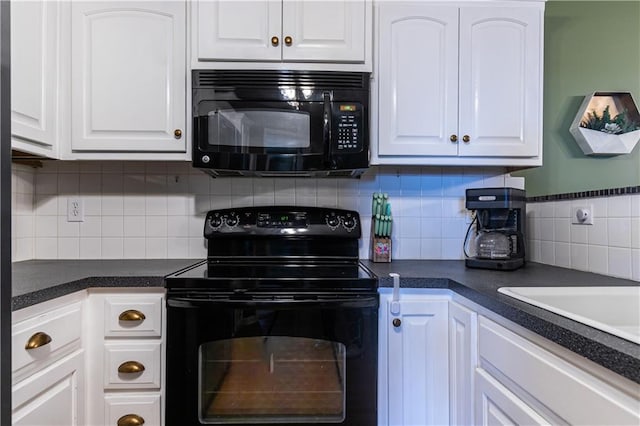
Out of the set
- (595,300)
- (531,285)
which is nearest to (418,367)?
(531,285)

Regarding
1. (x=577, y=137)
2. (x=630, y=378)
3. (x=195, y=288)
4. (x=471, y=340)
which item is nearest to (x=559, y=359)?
(x=630, y=378)

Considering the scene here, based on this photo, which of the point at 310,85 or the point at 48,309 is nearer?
the point at 48,309

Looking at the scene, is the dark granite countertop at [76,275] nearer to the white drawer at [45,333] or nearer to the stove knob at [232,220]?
the white drawer at [45,333]

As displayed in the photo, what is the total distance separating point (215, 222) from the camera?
5.65ft

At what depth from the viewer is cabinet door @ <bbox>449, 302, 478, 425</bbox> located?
3.80 feet

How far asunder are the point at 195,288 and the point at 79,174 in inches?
41.9

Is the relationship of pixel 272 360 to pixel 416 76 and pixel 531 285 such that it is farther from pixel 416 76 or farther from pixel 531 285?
pixel 416 76

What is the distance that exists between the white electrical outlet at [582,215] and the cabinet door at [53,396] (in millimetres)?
1986

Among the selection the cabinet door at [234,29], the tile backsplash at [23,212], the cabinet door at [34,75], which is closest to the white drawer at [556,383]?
the cabinet door at [234,29]

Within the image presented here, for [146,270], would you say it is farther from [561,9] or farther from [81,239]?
[561,9]

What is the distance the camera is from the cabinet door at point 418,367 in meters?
1.33

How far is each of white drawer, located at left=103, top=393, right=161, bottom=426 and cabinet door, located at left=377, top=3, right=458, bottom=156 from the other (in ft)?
4.42

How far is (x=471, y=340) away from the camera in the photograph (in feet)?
3.80

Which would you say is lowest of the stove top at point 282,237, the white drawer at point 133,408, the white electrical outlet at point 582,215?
the white drawer at point 133,408
